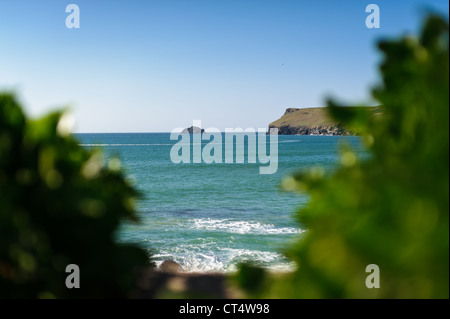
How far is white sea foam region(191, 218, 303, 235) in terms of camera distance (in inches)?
925

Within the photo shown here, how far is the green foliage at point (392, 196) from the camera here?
1.44m

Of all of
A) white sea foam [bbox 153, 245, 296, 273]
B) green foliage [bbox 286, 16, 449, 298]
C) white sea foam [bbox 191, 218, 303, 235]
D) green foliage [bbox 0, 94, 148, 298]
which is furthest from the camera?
white sea foam [bbox 191, 218, 303, 235]

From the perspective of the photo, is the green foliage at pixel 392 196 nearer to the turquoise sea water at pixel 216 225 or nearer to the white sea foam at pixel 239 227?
the turquoise sea water at pixel 216 225

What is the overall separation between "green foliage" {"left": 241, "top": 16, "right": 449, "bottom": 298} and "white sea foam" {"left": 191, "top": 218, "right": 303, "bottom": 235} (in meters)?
21.4

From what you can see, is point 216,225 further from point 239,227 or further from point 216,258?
point 216,258

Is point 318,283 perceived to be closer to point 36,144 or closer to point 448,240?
point 448,240

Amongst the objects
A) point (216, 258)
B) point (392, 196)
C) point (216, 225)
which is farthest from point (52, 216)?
point (216, 225)

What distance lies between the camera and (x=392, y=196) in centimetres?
150

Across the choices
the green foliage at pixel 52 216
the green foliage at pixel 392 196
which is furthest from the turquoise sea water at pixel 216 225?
the green foliage at pixel 392 196

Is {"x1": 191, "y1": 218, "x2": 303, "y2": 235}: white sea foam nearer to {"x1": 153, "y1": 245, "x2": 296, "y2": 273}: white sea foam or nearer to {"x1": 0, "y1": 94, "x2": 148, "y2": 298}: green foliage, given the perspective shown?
{"x1": 153, "y1": 245, "x2": 296, "y2": 273}: white sea foam

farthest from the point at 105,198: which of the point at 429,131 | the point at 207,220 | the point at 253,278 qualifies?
the point at 207,220

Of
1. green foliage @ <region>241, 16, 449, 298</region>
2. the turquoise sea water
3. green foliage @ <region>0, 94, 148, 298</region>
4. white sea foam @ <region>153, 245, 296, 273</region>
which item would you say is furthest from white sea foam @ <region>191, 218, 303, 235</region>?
green foliage @ <region>241, 16, 449, 298</region>

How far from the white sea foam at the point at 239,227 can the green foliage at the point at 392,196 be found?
21.4m

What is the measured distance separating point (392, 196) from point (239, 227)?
929 inches
